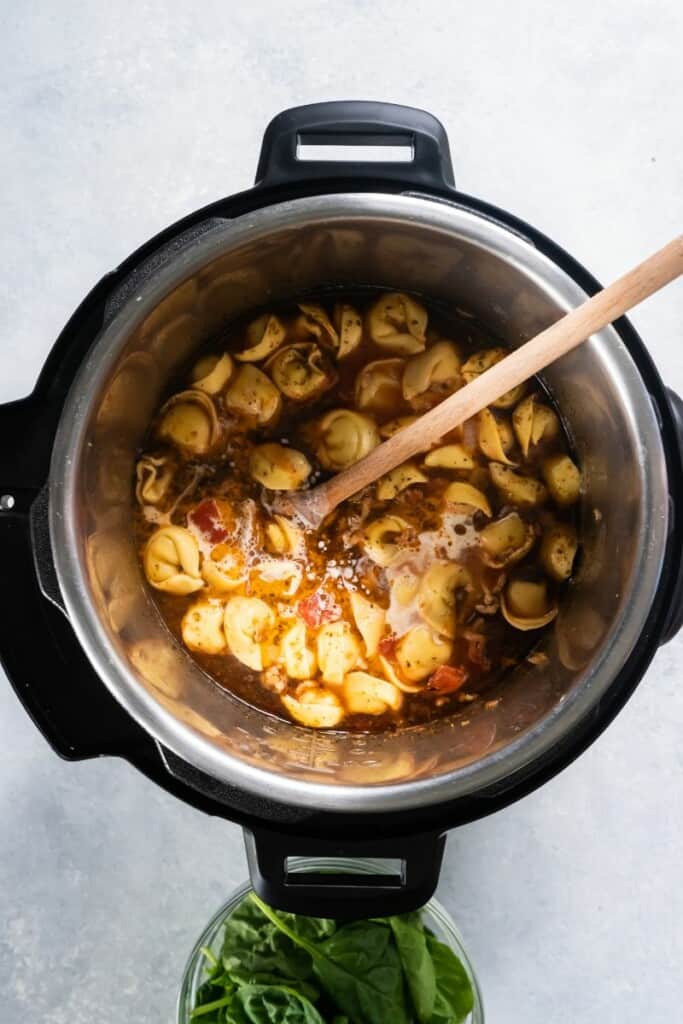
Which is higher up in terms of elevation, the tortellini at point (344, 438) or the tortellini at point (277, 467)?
the tortellini at point (344, 438)

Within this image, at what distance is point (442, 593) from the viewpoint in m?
1.52

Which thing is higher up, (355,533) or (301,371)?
(301,371)

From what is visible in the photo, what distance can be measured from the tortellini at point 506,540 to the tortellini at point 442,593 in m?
0.05

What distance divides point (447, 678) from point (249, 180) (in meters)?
0.96

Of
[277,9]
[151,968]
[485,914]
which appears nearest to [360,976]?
[485,914]

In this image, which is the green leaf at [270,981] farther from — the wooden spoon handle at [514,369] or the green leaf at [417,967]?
the wooden spoon handle at [514,369]

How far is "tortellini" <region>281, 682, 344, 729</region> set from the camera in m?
1.52

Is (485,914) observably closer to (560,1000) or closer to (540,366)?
(560,1000)

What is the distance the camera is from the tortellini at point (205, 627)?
154cm

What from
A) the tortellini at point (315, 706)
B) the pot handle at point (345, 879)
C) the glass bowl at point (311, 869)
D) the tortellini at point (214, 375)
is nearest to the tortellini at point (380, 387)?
the tortellini at point (214, 375)

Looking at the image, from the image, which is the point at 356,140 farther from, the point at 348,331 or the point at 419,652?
the point at 419,652

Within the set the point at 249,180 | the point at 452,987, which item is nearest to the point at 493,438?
the point at 249,180

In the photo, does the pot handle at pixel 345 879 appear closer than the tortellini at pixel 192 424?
Yes

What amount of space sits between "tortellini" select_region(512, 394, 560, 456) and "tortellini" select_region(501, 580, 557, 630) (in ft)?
0.68
